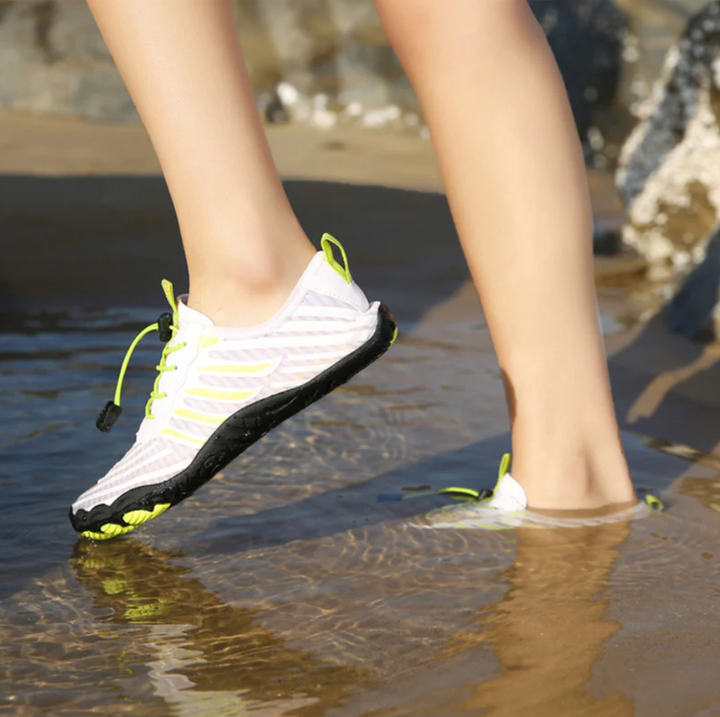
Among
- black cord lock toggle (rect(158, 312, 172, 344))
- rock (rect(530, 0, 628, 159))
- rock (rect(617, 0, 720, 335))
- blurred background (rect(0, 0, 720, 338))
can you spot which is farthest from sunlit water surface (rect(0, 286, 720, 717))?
rock (rect(530, 0, 628, 159))

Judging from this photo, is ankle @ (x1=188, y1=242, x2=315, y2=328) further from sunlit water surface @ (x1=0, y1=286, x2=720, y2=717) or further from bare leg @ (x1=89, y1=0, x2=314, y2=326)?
sunlit water surface @ (x1=0, y1=286, x2=720, y2=717)

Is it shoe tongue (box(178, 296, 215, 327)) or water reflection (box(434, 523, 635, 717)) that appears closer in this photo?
water reflection (box(434, 523, 635, 717))

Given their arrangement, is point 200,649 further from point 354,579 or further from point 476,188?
point 476,188

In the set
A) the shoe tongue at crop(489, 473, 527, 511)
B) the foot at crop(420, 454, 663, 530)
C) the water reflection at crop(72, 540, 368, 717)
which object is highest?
the water reflection at crop(72, 540, 368, 717)

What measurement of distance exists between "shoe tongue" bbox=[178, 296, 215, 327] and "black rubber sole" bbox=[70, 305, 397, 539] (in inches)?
5.3

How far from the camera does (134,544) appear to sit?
1.61m

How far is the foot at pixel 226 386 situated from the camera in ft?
5.01

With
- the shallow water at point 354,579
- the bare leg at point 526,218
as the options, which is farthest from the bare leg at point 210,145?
the shallow water at point 354,579

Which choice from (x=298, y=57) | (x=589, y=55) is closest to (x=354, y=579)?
(x=589, y=55)

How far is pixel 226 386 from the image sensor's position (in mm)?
1555

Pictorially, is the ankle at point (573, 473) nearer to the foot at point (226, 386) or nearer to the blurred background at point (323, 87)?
the foot at point (226, 386)

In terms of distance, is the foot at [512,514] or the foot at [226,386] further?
the foot at [512,514]

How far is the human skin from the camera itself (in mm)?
1543

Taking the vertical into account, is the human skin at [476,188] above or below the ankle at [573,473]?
above
